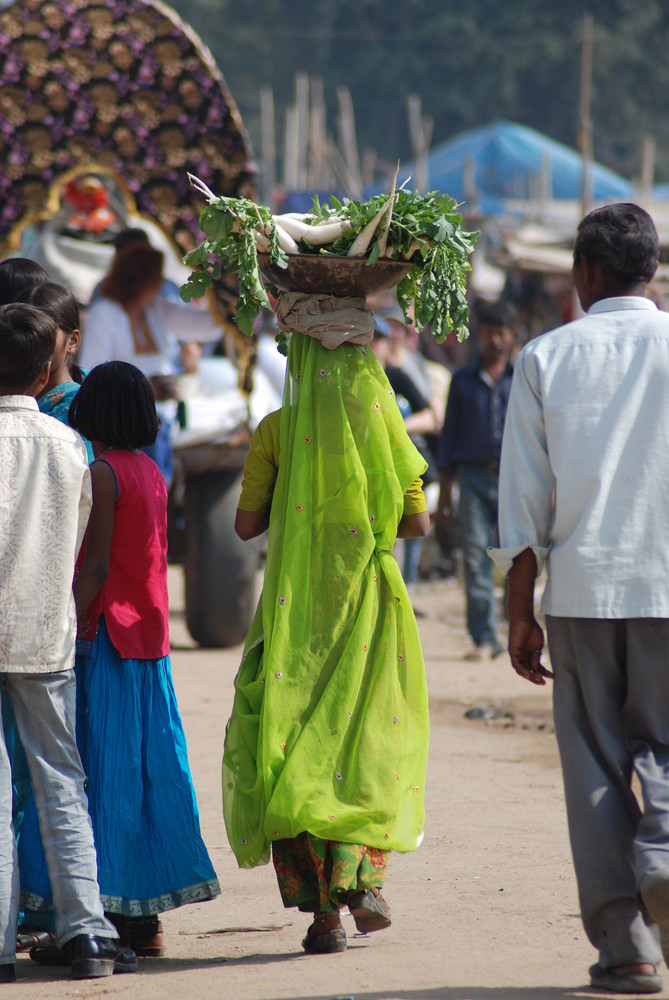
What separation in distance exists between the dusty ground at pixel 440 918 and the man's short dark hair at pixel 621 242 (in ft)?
→ 5.62

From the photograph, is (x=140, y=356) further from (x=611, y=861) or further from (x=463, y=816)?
(x=611, y=861)

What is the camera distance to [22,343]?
3.81 metres

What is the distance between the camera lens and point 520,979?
359 centimetres

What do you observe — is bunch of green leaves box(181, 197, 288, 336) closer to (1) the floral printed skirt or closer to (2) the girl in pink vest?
(2) the girl in pink vest

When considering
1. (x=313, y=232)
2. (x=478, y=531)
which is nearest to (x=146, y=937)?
(x=313, y=232)

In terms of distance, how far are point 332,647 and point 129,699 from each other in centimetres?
56

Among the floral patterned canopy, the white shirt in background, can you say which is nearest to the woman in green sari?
the white shirt in background

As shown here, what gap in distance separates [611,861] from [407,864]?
165 cm

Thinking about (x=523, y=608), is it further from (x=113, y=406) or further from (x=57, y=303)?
(x=57, y=303)

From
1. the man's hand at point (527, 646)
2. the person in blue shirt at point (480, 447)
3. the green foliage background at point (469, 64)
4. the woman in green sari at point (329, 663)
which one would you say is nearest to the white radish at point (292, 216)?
the woman in green sari at point (329, 663)

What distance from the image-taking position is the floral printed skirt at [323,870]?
3.84 meters

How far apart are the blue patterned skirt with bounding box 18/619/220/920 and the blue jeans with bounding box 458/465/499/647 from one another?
16.9 feet

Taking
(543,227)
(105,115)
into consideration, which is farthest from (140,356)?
(543,227)

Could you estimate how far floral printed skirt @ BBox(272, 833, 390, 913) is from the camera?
3844 millimetres
